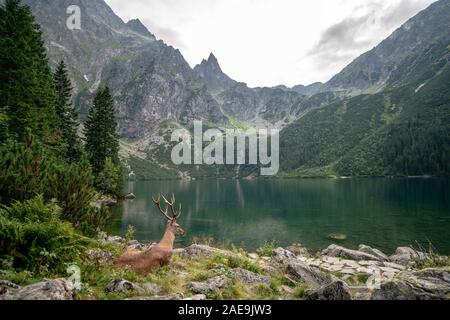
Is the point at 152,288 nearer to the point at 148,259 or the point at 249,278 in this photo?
the point at 148,259

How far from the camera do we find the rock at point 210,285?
8.81 m

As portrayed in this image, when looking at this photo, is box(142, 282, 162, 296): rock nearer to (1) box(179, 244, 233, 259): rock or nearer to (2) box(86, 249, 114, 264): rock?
(2) box(86, 249, 114, 264): rock

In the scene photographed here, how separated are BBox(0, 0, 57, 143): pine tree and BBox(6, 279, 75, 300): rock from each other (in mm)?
21979

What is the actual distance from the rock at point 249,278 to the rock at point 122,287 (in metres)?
3.97

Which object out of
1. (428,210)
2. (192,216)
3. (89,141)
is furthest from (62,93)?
(428,210)

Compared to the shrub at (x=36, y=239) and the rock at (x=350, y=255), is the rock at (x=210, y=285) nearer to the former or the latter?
the shrub at (x=36, y=239)

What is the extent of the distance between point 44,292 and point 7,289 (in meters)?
1.03

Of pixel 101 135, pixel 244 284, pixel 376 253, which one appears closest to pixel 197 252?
pixel 244 284

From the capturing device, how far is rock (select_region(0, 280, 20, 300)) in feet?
19.2

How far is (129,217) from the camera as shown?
4597 centimetres

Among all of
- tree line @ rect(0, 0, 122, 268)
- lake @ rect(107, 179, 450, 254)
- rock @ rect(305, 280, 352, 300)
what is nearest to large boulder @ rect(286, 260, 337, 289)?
rock @ rect(305, 280, 352, 300)

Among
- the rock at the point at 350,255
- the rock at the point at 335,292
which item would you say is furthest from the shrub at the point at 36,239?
the rock at the point at 350,255

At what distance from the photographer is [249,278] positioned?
11.0 metres
